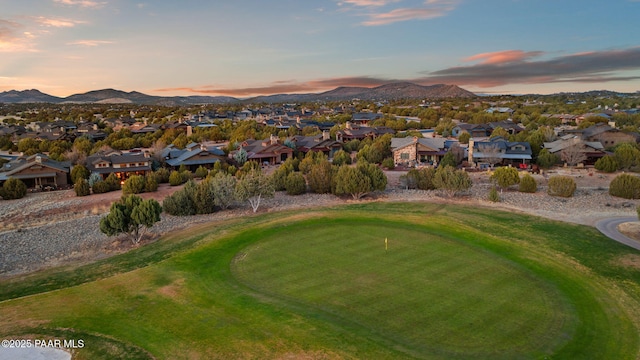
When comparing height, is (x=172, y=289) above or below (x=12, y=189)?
below

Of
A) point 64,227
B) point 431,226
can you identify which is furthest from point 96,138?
point 431,226

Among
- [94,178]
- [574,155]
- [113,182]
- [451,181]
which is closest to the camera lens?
[451,181]

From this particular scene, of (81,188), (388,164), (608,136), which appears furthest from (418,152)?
(81,188)

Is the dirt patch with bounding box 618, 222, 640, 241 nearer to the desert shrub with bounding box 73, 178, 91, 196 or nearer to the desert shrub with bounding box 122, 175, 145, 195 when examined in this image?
the desert shrub with bounding box 122, 175, 145, 195

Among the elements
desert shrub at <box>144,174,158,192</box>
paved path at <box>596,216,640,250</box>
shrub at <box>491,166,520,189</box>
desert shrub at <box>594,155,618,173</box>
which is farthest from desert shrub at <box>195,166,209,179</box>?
desert shrub at <box>594,155,618,173</box>

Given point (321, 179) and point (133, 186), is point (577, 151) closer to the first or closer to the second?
point (321, 179)
